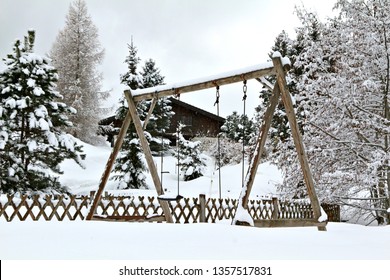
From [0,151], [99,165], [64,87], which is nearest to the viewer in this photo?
[0,151]

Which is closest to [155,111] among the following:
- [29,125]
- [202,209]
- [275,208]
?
[29,125]

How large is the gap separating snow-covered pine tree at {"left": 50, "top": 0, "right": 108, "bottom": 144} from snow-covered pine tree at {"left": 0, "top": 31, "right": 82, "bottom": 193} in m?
16.6

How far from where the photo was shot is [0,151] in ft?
44.8

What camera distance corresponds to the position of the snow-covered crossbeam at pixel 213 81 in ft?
20.6

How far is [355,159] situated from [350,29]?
356 centimetres

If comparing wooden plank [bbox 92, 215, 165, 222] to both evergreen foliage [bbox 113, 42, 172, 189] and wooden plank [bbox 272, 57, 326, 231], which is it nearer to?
wooden plank [bbox 272, 57, 326, 231]

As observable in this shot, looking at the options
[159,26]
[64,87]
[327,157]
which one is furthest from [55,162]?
[64,87]

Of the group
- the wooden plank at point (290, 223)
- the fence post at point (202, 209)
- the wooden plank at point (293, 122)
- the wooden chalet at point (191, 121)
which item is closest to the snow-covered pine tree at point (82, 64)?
the wooden chalet at point (191, 121)

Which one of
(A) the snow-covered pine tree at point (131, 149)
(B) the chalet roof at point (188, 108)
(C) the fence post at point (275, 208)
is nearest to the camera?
(C) the fence post at point (275, 208)

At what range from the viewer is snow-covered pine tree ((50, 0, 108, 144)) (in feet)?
103

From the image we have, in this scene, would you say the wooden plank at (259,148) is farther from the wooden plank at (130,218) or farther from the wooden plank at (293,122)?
the wooden plank at (130,218)

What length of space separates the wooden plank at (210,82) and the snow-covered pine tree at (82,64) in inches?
974

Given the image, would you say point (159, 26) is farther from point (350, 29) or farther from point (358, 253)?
point (358, 253)

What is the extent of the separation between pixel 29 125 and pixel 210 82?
9.25 meters
